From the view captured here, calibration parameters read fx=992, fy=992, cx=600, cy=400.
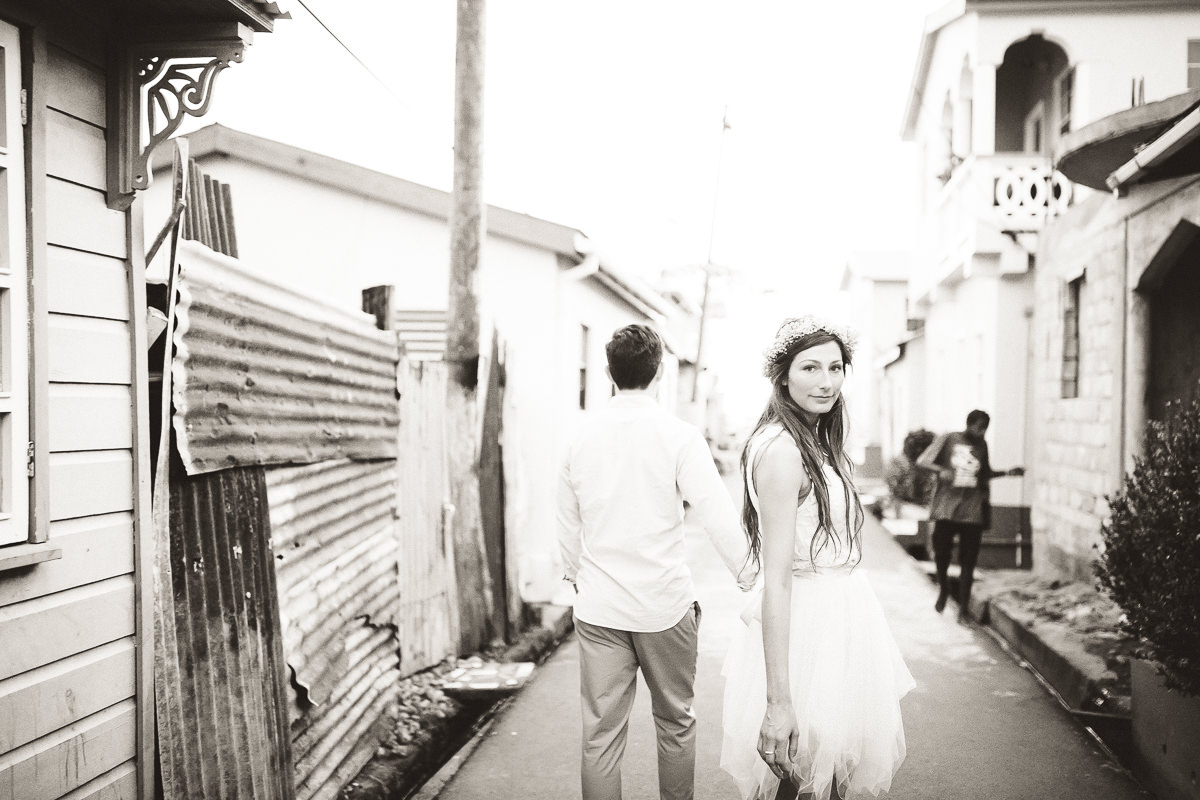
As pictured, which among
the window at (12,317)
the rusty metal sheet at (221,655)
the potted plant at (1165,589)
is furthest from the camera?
the potted plant at (1165,589)

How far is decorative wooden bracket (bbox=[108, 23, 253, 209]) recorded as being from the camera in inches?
134

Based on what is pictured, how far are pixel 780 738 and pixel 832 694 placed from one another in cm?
26

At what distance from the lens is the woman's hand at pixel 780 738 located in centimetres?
307

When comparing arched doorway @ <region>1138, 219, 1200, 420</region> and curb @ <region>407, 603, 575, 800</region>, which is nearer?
curb @ <region>407, 603, 575, 800</region>

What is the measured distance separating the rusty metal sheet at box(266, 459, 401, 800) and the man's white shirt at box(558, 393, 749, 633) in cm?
153

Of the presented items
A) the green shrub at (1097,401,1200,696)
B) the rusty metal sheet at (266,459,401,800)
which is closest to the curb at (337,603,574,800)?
the rusty metal sheet at (266,459,401,800)

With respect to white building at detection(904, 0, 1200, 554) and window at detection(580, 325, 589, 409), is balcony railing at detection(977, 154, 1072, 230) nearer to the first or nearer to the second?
white building at detection(904, 0, 1200, 554)

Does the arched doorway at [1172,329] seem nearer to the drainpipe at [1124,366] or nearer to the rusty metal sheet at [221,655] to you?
the drainpipe at [1124,366]

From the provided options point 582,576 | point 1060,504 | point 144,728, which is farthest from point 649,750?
point 1060,504

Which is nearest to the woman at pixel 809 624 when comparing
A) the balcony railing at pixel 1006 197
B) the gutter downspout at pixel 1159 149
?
the gutter downspout at pixel 1159 149

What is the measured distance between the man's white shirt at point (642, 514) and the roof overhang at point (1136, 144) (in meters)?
4.12

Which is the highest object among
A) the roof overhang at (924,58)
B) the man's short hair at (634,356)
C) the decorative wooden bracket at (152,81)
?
the roof overhang at (924,58)

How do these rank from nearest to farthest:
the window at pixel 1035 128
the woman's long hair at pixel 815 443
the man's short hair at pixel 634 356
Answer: the woman's long hair at pixel 815 443, the man's short hair at pixel 634 356, the window at pixel 1035 128

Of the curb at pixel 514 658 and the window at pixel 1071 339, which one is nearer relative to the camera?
the curb at pixel 514 658
